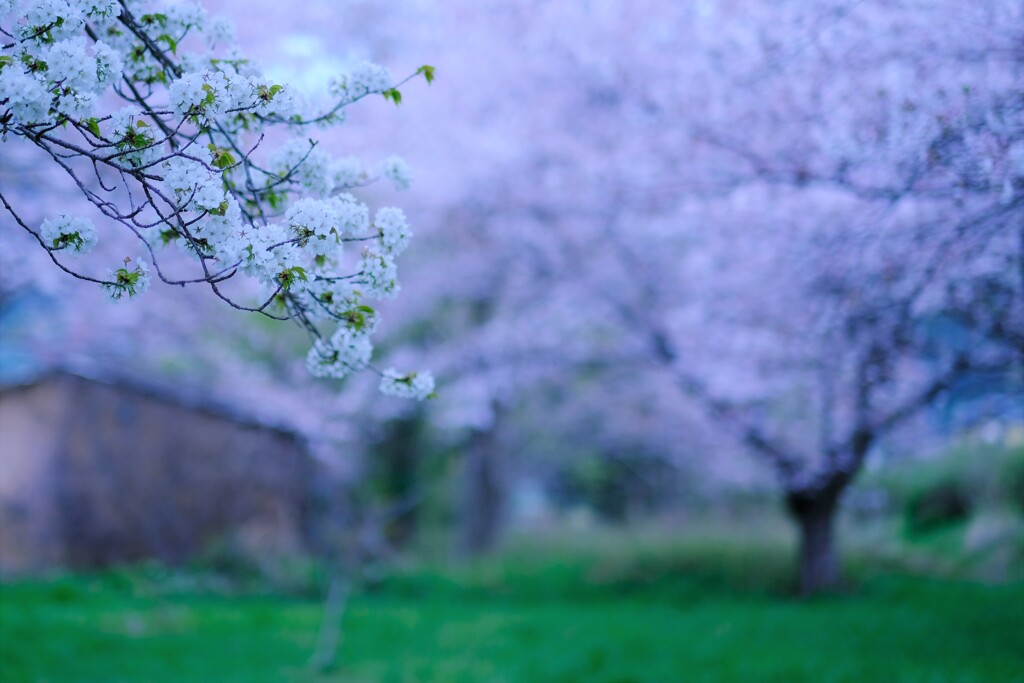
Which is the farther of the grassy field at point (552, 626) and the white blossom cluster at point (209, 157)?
the grassy field at point (552, 626)

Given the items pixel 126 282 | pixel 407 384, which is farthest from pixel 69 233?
pixel 407 384

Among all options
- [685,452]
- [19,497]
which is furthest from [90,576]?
[685,452]

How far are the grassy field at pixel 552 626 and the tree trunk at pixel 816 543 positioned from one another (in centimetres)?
29

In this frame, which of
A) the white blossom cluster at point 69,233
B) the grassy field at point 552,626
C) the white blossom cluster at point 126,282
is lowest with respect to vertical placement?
the grassy field at point 552,626

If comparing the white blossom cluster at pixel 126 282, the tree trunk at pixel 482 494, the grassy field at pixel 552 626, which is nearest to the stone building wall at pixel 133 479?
the grassy field at pixel 552 626

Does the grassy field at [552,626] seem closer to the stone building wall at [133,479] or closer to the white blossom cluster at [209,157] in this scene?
the stone building wall at [133,479]

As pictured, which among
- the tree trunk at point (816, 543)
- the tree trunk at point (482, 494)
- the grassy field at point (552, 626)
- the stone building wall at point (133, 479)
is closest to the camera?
the grassy field at point (552, 626)

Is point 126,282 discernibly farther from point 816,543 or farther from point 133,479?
point 133,479

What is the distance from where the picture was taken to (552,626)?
27.9 ft

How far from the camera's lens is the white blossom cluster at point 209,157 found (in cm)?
238

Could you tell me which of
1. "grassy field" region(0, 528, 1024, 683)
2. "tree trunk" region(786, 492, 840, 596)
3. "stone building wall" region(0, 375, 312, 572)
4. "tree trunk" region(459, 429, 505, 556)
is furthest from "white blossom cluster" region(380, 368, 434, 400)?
"tree trunk" region(459, 429, 505, 556)

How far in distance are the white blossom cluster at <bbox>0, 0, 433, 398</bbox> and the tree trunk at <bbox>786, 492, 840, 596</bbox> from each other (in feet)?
26.7

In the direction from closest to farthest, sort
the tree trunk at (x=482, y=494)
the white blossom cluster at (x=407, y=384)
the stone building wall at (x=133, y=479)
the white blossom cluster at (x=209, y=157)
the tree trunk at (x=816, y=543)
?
1. the white blossom cluster at (x=209, y=157)
2. the white blossom cluster at (x=407, y=384)
3. the tree trunk at (x=816, y=543)
4. the stone building wall at (x=133, y=479)
5. the tree trunk at (x=482, y=494)

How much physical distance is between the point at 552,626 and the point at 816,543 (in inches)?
140
